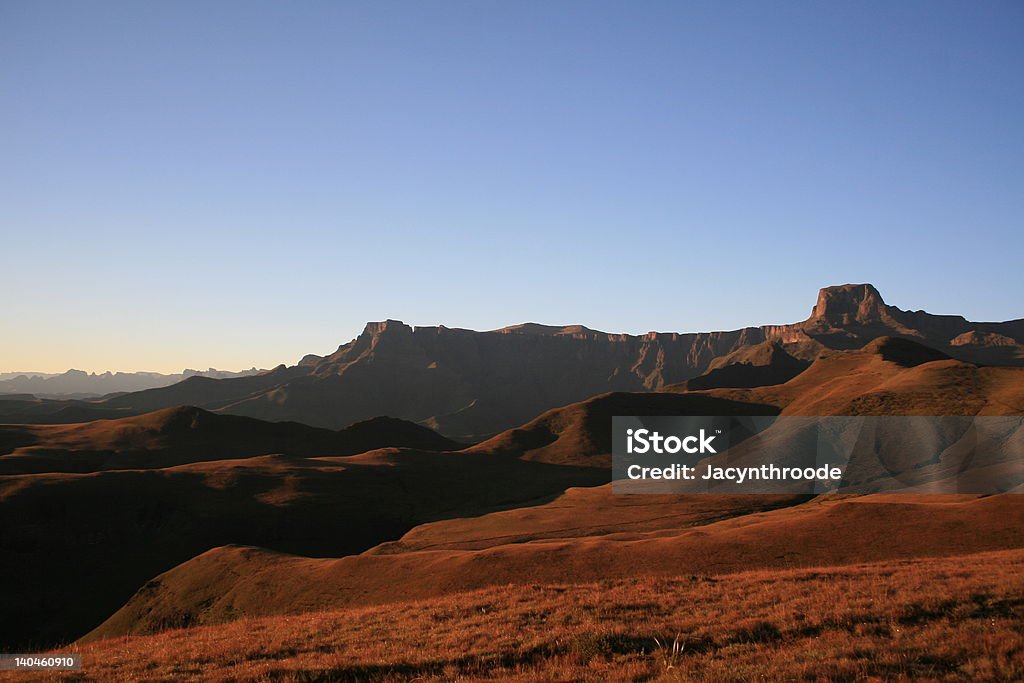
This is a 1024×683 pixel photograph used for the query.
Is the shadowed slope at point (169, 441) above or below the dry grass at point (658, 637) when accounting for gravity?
below

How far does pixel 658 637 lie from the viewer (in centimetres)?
1838

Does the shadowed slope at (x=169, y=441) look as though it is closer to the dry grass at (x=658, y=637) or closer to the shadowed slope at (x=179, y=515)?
the shadowed slope at (x=179, y=515)

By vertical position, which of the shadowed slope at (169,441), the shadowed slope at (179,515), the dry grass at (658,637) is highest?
the dry grass at (658,637)

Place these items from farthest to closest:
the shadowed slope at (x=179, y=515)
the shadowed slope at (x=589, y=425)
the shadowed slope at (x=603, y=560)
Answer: the shadowed slope at (x=589, y=425)
the shadowed slope at (x=179, y=515)
the shadowed slope at (x=603, y=560)

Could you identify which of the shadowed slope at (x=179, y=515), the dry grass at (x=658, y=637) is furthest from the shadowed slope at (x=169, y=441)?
the dry grass at (x=658, y=637)

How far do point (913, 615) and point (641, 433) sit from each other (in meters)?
145

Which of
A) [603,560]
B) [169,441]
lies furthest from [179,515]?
[603,560]

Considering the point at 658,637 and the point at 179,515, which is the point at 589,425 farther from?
the point at 658,637

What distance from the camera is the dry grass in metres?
15.4

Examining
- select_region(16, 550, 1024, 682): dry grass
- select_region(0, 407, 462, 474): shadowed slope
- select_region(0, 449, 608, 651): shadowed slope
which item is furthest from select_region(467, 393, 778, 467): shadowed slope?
select_region(16, 550, 1024, 682): dry grass

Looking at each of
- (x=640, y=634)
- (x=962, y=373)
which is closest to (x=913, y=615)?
(x=640, y=634)

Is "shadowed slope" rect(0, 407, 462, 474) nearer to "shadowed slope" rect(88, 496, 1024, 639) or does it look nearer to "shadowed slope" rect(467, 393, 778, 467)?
"shadowed slope" rect(467, 393, 778, 467)

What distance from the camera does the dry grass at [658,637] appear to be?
1538 centimetres

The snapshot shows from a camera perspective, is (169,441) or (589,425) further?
(589,425)
